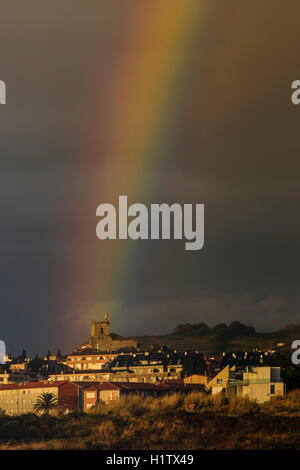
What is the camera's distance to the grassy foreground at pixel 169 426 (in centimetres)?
5331

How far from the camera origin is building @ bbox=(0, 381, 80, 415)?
273 feet

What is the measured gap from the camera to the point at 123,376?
123 metres

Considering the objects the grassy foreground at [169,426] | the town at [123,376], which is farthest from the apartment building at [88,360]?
the grassy foreground at [169,426]

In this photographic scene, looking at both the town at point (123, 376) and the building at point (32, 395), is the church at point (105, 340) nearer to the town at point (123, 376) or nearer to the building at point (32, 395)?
the town at point (123, 376)

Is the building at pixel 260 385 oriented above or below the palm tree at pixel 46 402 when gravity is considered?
above

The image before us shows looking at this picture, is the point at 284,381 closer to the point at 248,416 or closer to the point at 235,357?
the point at 248,416

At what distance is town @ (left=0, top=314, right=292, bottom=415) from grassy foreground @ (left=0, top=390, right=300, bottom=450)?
458 centimetres

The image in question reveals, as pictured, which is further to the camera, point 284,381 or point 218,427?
point 284,381

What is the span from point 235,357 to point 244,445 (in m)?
73.4

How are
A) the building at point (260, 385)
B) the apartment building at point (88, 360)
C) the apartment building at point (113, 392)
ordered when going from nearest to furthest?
the building at point (260, 385) < the apartment building at point (113, 392) < the apartment building at point (88, 360)
